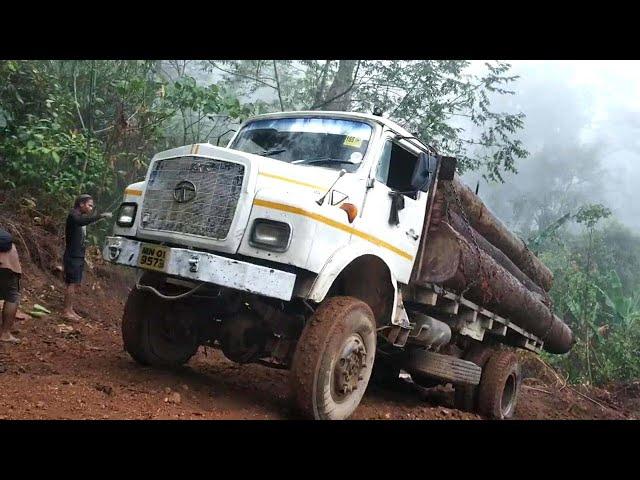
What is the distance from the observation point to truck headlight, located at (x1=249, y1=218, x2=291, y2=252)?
3.91m

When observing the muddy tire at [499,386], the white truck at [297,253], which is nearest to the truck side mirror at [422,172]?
the white truck at [297,253]

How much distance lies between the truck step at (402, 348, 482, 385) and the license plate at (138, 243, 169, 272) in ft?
9.60

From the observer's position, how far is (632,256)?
28219 mm

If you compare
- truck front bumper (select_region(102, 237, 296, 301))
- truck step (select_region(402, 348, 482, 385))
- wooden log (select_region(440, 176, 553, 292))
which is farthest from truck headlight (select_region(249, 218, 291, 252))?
truck step (select_region(402, 348, 482, 385))

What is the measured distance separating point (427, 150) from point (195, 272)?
2781 millimetres

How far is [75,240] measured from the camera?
6672 millimetres

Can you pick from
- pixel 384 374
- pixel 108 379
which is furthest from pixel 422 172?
pixel 108 379

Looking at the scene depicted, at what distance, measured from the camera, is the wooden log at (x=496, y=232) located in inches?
239

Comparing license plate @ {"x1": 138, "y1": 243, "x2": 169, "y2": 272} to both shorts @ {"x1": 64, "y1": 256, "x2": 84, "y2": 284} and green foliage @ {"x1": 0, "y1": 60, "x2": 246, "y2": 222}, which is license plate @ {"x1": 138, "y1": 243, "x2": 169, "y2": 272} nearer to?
shorts @ {"x1": 64, "y1": 256, "x2": 84, "y2": 284}

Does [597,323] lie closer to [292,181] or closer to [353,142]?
[353,142]

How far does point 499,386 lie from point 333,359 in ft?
11.7

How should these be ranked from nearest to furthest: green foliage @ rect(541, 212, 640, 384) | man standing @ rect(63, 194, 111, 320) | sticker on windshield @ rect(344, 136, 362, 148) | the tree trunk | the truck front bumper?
the truck front bumper, sticker on windshield @ rect(344, 136, 362, 148), man standing @ rect(63, 194, 111, 320), green foliage @ rect(541, 212, 640, 384), the tree trunk

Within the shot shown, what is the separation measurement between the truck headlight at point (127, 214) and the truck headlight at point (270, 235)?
127 cm

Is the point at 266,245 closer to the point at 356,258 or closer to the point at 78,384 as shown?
the point at 356,258
